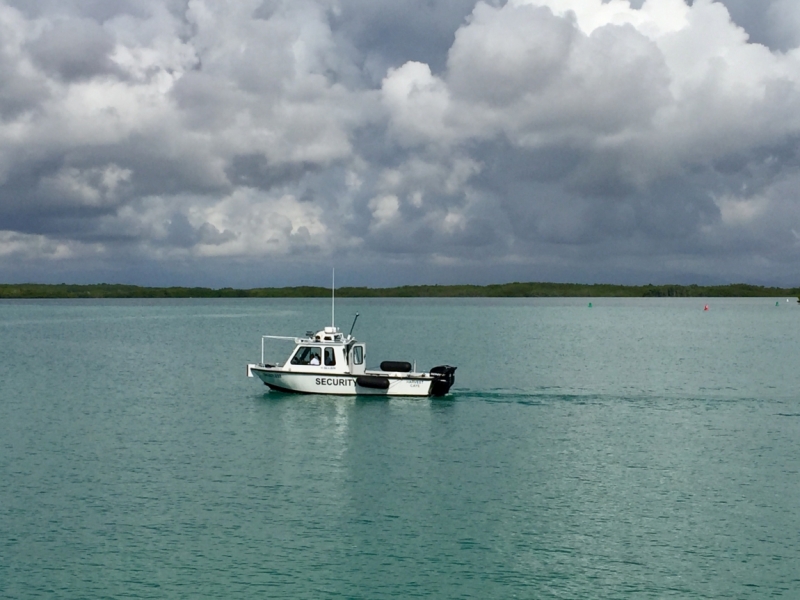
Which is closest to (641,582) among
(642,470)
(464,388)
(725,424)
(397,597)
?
(397,597)

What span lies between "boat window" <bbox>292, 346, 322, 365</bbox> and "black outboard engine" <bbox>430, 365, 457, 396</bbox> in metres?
8.68

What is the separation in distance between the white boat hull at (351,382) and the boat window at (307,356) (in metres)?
0.99

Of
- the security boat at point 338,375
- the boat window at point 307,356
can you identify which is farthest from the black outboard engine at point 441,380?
the boat window at point 307,356

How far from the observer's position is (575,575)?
25.2 metres

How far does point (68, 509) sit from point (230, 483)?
701 centimetres

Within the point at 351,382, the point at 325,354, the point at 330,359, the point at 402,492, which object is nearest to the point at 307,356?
the point at 325,354

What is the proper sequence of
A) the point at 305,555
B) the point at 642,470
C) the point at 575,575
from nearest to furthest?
the point at 575,575 → the point at 305,555 → the point at 642,470

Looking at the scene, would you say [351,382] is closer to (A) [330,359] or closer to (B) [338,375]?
(B) [338,375]

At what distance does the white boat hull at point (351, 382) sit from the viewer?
58000 millimetres

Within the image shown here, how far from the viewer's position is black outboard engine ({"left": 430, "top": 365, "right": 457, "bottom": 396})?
192 ft

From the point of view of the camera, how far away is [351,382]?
191 ft

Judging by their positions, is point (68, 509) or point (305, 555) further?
point (68, 509)

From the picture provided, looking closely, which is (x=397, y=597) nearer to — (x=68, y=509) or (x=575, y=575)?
(x=575, y=575)

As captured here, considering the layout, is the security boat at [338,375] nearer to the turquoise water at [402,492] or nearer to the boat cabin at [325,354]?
the boat cabin at [325,354]
